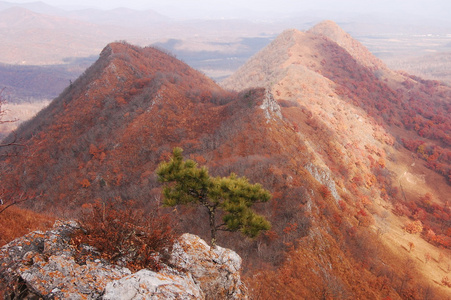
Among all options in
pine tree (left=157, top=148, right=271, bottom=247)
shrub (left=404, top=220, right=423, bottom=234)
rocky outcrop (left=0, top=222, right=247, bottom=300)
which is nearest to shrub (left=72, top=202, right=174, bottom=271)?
rocky outcrop (left=0, top=222, right=247, bottom=300)

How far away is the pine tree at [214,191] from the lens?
11031mm

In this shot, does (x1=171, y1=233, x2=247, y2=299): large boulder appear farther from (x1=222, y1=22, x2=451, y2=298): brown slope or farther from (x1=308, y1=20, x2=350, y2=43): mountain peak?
(x1=308, y1=20, x2=350, y2=43): mountain peak

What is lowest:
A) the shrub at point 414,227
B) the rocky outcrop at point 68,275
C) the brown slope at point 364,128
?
the shrub at point 414,227

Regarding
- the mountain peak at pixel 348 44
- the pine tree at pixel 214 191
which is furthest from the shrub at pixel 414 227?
the mountain peak at pixel 348 44

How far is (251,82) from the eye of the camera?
9581cm

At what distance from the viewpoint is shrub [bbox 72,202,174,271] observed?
6.91 m

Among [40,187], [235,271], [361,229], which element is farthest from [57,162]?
[361,229]

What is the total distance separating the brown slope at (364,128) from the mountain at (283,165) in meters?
0.32

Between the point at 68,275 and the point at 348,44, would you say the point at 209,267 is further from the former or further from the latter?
the point at 348,44

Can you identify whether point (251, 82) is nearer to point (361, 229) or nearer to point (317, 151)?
point (317, 151)

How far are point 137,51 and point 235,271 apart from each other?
60840 mm

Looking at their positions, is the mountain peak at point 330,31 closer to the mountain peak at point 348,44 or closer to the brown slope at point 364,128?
the mountain peak at point 348,44

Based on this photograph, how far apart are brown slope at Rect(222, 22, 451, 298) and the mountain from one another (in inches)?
12.6

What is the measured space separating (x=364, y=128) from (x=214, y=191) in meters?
52.4
